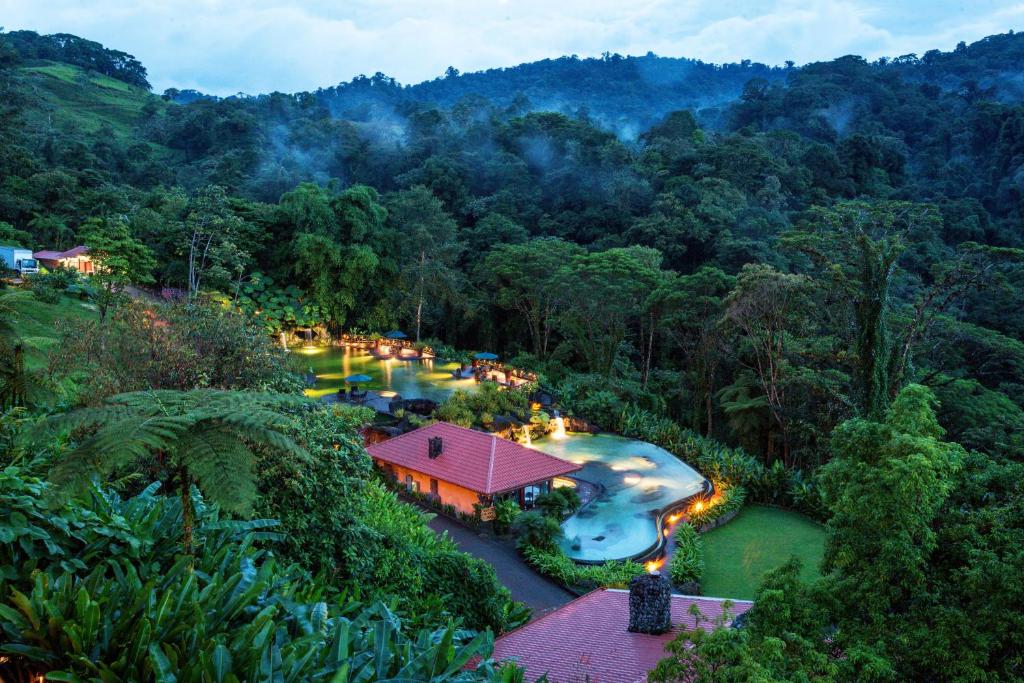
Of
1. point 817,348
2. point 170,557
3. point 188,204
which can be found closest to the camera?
point 170,557

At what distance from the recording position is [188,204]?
1373 inches

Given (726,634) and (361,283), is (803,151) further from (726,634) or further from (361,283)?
(726,634)

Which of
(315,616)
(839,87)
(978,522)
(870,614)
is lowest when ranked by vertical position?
(870,614)

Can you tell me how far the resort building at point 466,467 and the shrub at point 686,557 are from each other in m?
2.93

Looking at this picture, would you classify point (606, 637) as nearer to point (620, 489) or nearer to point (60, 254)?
point (620, 489)

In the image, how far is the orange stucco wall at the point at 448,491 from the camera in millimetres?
15562

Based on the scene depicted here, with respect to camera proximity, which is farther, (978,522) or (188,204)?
(188,204)

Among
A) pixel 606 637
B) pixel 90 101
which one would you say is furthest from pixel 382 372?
pixel 90 101

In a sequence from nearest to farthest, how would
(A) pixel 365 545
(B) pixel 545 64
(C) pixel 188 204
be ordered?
Result: (A) pixel 365 545 < (C) pixel 188 204 < (B) pixel 545 64

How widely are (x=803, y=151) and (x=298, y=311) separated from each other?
37023mm

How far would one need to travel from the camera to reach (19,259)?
1134 inches

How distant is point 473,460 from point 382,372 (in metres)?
15.4

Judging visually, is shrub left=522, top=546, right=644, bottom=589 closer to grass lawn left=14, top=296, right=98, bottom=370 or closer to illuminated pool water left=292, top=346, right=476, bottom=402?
illuminated pool water left=292, top=346, right=476, bottom=402

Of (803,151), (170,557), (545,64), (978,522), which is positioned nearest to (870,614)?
(978,522)
